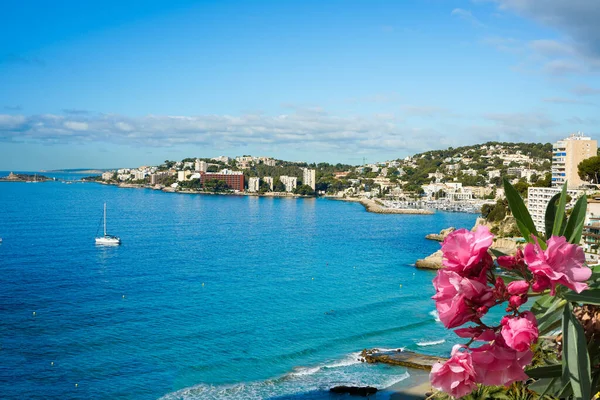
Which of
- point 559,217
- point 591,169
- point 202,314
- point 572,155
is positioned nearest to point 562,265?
point 559,217

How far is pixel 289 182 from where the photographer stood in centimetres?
9300

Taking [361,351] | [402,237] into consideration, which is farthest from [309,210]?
[361,351]

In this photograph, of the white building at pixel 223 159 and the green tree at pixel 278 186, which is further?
the white building at pixel 223 159

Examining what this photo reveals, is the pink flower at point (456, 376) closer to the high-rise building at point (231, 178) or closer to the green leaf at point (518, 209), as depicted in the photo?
the green leaf at point (518, 209)

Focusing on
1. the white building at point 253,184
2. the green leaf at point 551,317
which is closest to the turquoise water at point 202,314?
the green leaf at point 551,317

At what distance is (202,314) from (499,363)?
58.5 feet

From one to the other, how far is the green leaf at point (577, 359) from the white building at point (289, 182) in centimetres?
9011

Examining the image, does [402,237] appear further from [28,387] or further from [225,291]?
[28,387]

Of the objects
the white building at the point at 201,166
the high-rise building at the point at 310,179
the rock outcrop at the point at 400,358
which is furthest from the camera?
the white building at the point at 201,166

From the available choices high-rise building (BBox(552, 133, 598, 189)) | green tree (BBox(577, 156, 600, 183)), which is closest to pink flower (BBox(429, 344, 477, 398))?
green tree (BBox(577, 156, 600, 183))

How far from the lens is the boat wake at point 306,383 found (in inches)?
461

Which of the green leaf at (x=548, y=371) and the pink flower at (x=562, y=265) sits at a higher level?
the pink flower at (x=562, y=265)

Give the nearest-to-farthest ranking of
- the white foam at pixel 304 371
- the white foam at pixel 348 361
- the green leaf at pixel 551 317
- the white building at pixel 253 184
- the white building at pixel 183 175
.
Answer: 1. the green leaf at pixel 551 317
2. the white foam at pixel 304 371
3. the white foam at pixel 348 361
4. the white building at pixel 253 184
5. the white building at pixel 183 175

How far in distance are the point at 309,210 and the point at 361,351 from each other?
49.6m
